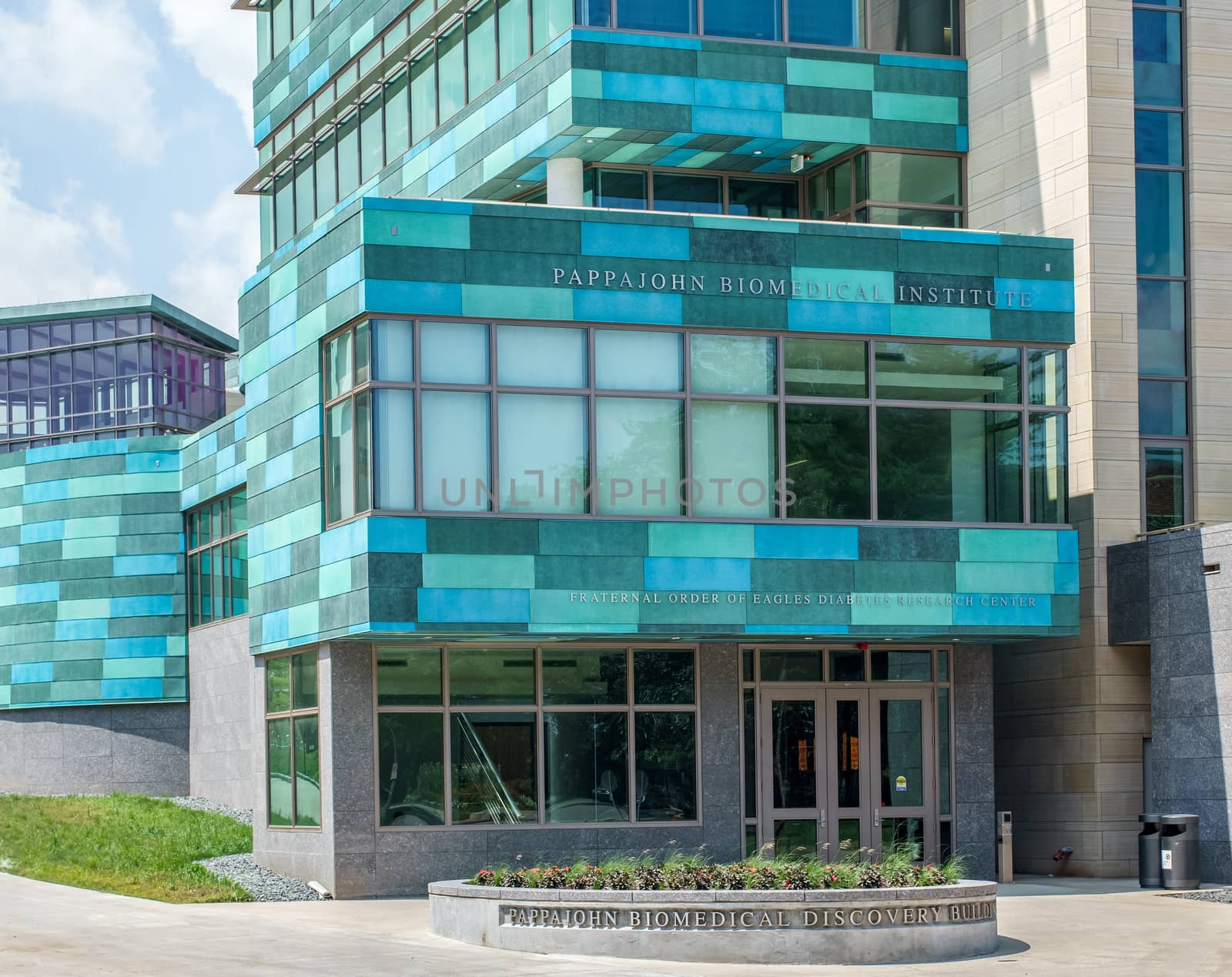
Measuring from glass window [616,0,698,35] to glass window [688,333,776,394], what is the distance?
654 centimetres

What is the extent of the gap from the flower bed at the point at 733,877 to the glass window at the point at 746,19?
15992mm

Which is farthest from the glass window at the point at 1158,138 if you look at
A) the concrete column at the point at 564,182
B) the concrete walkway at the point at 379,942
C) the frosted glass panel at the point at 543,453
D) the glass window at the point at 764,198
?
the concrete walkway at the point at 379,942

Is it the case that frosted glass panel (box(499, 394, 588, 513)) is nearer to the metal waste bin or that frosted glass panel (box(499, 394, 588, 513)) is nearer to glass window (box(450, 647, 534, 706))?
glass window (box(450, 647, 534, 706))

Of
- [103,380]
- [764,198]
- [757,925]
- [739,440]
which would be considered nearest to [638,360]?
[739,440]

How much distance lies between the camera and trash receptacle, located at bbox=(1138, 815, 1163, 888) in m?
26.6

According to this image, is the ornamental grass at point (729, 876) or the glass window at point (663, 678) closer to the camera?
the ornamental grass at point (729, 876)

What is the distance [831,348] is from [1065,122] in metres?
6.31

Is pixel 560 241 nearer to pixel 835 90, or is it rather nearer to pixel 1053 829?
pixel 835 90

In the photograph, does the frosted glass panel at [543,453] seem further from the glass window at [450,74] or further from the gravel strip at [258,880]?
the glass window at [450,74]

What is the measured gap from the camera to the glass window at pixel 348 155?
36.3 metres

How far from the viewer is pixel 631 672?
89.1 ft

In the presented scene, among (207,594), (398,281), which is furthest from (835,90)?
(207,594)

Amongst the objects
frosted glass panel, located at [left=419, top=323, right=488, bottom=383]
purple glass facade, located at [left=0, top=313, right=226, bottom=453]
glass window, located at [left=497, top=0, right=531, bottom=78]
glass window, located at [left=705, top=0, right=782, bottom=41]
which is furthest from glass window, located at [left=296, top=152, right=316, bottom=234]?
purple glass facade, located at [left=0, top=313, right=226, bottom=453]

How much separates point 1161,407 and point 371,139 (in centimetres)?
1583
